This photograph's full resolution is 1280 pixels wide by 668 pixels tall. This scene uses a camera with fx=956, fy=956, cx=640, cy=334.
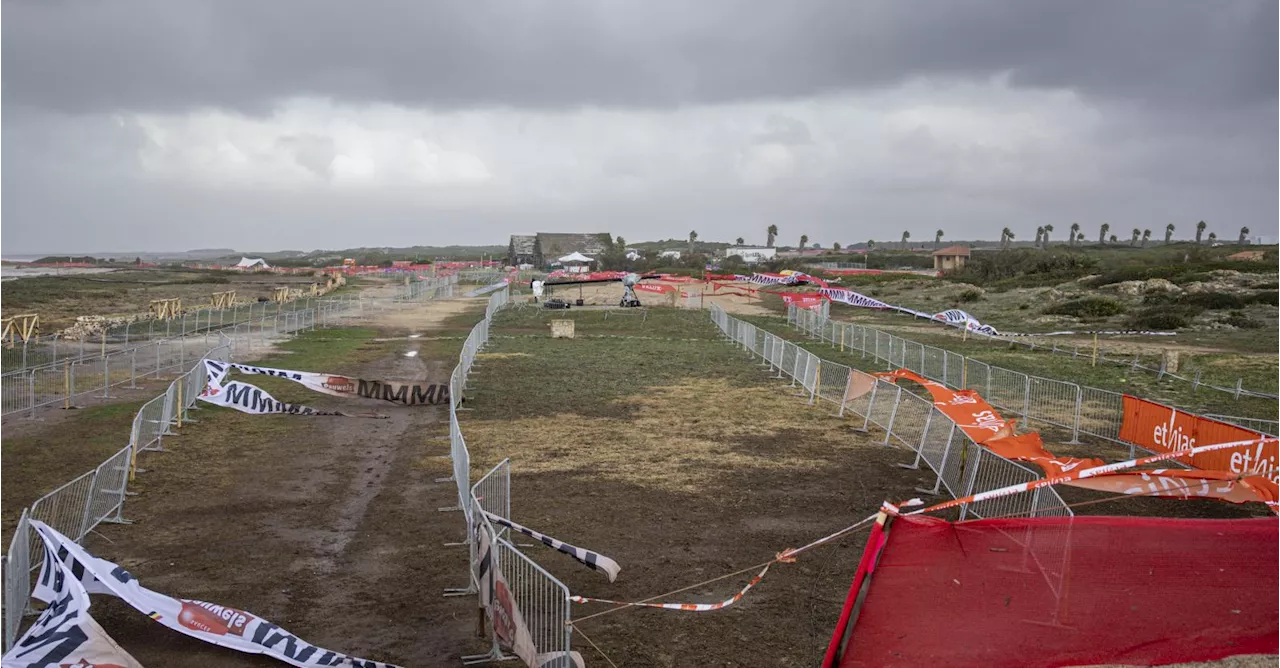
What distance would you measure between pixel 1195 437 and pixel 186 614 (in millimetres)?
14890

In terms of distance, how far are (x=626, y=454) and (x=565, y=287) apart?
7841 centimetres

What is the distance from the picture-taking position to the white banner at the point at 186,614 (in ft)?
30.2

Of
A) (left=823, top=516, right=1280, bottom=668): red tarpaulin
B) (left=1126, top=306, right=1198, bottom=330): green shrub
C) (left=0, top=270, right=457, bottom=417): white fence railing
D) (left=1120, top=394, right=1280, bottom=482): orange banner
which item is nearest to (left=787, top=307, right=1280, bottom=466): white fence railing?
(left=1120, top=394, right=1280, bottom=482): orange banner

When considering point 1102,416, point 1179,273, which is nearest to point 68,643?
point 1102,416

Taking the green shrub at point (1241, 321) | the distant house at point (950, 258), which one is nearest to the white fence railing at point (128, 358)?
the green shrub at point (1241, 321)

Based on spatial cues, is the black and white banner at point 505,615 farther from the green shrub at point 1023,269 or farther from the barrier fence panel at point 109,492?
the green shrub at point 1023,269

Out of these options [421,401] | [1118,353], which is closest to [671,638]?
[421,401]

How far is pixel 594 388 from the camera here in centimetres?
2911

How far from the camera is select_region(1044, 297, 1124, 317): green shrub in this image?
55966 mm

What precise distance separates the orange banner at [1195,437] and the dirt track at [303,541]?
1095cm

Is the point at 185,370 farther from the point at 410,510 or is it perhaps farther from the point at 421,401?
the point at 410,510

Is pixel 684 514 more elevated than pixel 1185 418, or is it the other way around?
pixel 1185 418

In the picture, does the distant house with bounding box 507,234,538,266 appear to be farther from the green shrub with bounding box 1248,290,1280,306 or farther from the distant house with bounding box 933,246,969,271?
the green shrub with bounding box 1248,290,1280,306

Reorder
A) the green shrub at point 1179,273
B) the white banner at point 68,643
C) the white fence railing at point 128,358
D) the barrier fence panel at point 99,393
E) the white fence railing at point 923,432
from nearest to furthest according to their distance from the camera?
1. the white banner at point 68,643
2. the barrier fence panel at point 99,393
3. the white fence railing at point 923,432
4. the white fence railing at point 128,358
5. the green shrub at point 1179,273
